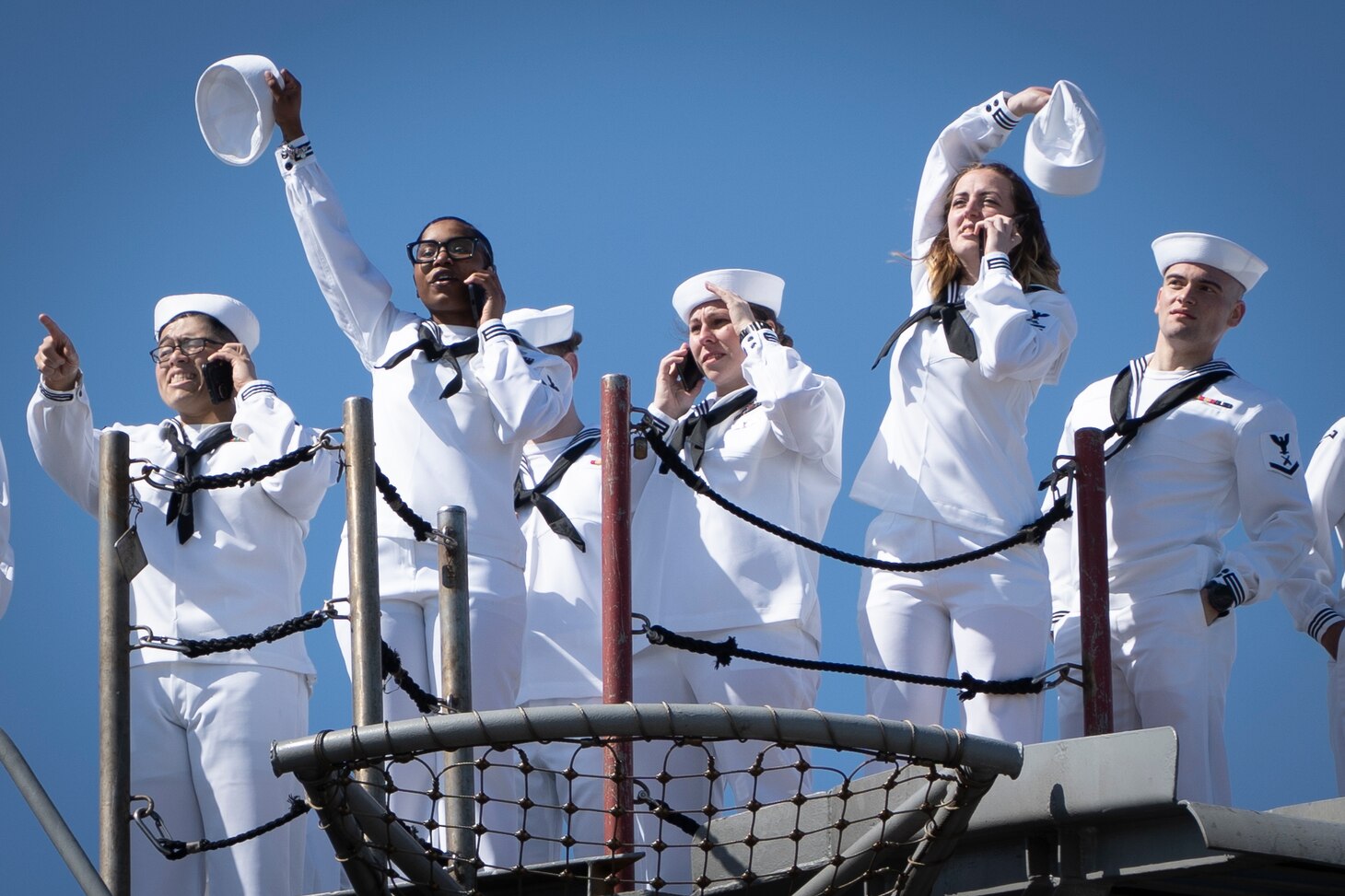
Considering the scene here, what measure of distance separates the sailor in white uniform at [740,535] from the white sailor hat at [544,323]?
62.5 inches

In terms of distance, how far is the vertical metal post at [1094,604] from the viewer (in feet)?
22.4

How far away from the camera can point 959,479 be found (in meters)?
7.12

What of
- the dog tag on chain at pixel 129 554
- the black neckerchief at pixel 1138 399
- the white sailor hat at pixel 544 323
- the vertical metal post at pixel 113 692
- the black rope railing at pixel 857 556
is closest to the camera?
the vertical metal post at pixel 113 692

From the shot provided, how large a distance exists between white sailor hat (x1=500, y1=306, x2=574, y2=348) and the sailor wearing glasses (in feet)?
6.25

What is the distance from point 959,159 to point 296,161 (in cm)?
240

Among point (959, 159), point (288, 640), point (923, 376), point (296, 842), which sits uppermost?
point (959, 159)

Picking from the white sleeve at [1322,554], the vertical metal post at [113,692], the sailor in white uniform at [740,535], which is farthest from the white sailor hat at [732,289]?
the vertical metal post at [113,692]

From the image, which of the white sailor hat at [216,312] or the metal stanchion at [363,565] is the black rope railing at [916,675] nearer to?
the metal stanchion at [363,565]

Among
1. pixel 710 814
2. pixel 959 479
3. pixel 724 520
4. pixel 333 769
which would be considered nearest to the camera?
pixel 333 769

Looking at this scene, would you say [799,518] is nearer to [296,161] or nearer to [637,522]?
[637,522]

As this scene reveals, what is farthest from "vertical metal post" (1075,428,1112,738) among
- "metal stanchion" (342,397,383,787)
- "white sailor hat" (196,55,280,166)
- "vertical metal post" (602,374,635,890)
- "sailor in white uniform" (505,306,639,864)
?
"white sailor hat" (196,55,280,166)

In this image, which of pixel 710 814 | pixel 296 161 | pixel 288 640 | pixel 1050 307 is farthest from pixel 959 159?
pixel 710 814

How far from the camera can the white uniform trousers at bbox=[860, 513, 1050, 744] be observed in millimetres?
6801

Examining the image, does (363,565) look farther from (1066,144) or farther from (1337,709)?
(1337,709)
